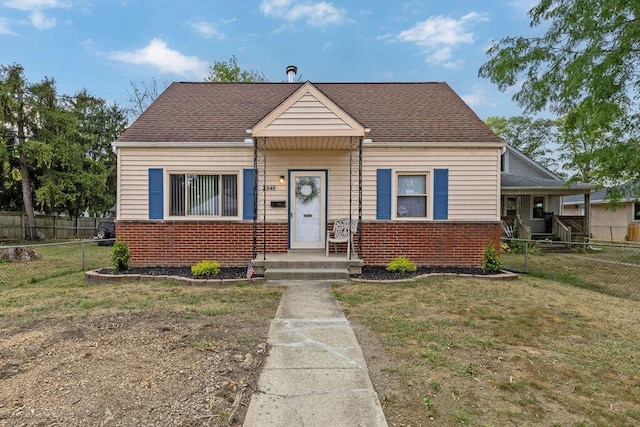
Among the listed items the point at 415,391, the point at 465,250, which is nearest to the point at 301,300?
the point at 415,391

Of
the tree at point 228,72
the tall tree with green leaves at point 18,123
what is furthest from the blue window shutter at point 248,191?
the tree at point 228,72

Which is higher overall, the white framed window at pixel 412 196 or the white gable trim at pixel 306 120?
the white gable trim at pixel 306 120

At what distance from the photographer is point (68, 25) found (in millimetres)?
15406

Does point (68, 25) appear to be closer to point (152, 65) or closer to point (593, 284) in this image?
point (152, 65)

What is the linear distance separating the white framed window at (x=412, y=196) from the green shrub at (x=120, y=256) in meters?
6.49

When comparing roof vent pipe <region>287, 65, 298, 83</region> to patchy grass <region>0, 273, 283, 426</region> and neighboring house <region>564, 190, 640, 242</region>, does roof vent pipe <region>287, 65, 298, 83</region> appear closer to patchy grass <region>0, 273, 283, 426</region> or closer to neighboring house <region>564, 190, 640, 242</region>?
patchy grass <region>0, 273, 283, 426</region>

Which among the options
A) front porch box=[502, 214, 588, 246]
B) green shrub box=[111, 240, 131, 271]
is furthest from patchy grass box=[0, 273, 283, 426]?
front porch box=[502, 214, 588, 246]

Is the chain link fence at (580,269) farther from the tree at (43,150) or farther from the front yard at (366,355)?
the tree at (43,150)

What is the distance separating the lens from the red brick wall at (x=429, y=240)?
335 inches

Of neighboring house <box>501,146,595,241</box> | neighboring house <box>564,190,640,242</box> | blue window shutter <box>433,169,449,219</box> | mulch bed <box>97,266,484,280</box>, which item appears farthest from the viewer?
neighboring house <box>564,190,640,242</box>

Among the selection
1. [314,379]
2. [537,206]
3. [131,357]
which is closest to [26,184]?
[131,357]

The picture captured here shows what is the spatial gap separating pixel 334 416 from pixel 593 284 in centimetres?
782

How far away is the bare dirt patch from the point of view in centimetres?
235

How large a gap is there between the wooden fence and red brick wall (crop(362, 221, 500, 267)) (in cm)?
1715
